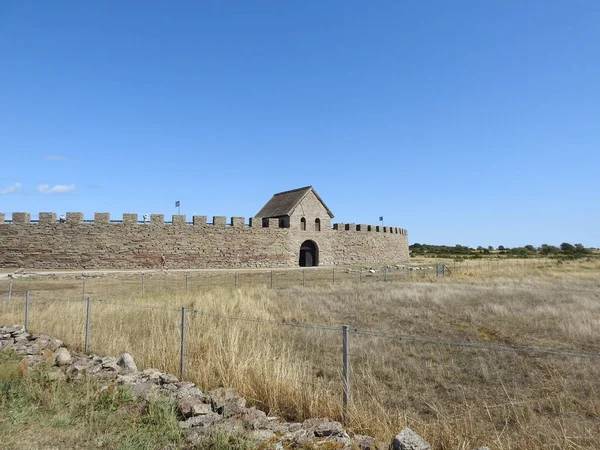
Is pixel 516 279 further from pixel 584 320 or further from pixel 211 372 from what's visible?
pixel 211 372

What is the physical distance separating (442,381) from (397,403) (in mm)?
1531

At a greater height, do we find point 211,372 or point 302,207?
point 302,207

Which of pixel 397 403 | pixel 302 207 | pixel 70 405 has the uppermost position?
pixel 302 207

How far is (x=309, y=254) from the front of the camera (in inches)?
1606

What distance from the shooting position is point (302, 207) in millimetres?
39656

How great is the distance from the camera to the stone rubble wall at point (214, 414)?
4.32m

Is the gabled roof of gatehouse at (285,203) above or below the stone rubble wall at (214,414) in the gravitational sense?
above

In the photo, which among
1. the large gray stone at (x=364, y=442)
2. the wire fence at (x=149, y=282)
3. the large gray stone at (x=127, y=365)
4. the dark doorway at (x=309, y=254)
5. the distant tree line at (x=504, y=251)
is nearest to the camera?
the large gray stone at (x=364, y=442)

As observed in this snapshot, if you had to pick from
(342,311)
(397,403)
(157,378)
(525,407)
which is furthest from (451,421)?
(342,311)

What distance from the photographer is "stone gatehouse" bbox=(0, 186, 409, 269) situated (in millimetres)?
29141

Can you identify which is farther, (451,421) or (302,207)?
(302,207)

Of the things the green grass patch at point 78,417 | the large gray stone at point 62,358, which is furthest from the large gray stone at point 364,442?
the large gray stone at point 62,358

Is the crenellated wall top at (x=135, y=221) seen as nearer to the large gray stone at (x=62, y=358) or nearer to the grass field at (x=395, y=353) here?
the grass field at (x=395, y=353)

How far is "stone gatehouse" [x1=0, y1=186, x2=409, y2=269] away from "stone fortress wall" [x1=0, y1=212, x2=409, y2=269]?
0.20 ft
